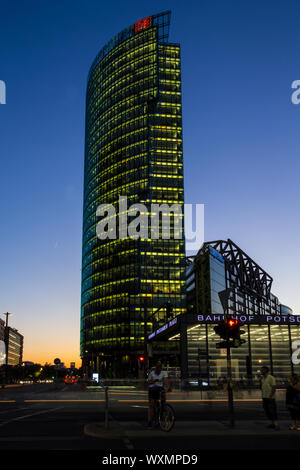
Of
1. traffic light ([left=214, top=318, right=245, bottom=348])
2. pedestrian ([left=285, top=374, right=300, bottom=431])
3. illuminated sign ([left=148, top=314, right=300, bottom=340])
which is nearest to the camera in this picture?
pedestrian ([left=285, top=374, right=300, bottom=431])

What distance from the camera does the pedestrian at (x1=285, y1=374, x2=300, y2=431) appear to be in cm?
1220

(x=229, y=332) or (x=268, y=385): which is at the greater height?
(x=229, y=332)

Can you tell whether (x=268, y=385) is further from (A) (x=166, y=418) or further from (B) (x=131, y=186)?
(B) (x=131, y=186)

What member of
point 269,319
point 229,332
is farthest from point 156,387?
point 269,319

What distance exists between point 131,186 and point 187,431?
114122 millimetres

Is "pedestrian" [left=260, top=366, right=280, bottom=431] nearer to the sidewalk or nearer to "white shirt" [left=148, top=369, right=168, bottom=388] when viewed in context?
the sidewalk

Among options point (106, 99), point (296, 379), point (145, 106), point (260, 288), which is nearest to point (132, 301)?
point (260, 288)

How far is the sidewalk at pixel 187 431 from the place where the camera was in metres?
10.4

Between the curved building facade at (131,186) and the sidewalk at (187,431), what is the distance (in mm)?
96382

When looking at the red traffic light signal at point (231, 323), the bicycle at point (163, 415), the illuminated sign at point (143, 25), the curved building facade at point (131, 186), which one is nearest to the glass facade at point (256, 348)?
the red traffic light signal at point (231, 323)

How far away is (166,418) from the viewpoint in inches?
440

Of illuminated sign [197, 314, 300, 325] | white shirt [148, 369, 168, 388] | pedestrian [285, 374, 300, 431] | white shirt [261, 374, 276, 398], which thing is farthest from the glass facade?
white shirt [148, 369, 168, 388]

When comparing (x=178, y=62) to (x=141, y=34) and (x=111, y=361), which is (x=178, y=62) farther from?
(x=111, y=361)
